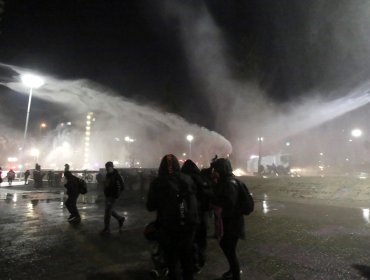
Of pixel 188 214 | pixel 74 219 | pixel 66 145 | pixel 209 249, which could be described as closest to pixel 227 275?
pixel 209 249

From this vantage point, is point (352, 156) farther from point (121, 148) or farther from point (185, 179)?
point (185, 179)

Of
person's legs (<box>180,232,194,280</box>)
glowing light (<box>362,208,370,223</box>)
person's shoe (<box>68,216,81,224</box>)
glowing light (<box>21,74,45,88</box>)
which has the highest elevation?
glowing light (<box>21,74,45,88</box>)

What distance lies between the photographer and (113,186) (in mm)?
7664

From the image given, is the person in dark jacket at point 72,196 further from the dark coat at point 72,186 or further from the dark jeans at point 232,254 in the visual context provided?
the dark jeans at point 232,254

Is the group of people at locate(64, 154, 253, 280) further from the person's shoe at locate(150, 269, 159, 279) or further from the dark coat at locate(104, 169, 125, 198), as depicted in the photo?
the dark coat at locate(104, 169, 125, 198)

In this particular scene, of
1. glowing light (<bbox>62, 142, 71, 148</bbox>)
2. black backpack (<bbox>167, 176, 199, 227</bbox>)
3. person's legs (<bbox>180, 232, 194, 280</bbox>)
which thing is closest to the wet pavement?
person's legs (<bbox>180, 232, 194, 280</bbox>)

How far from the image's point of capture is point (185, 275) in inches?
136

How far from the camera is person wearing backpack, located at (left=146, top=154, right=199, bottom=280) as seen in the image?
3363 mm

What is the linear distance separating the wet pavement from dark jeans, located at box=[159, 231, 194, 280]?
1.34 metres

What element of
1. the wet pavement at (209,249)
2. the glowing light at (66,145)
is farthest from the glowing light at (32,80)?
the glowing light at (66,145)

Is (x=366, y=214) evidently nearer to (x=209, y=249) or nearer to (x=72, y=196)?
(x=209, y=249)

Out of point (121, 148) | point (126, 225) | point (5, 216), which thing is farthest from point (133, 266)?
point (121, 148)

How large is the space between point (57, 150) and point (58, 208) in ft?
247

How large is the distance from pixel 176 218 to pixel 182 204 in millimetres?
162
